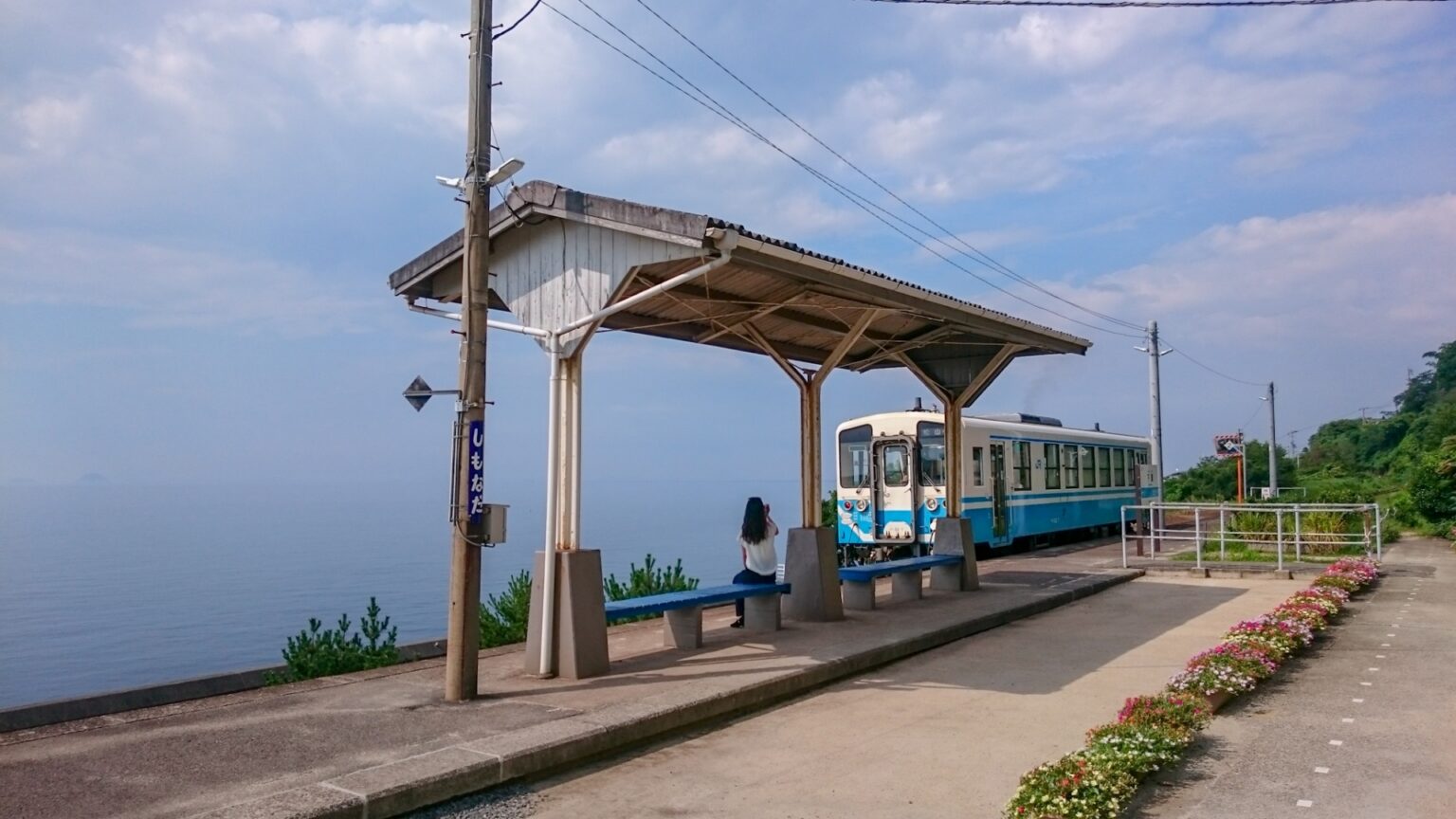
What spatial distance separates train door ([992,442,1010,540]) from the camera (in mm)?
21703


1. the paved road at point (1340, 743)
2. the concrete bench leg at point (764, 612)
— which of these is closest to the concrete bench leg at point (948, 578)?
the concrete bench leg at point (764, 612)

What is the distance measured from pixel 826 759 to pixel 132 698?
4983mm

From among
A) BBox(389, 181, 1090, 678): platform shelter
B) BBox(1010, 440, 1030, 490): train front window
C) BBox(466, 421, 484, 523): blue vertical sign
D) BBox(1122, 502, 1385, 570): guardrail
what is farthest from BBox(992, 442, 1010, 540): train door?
BBox(466, 421, 484, 523): blue vertical sign

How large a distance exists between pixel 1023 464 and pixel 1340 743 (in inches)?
642

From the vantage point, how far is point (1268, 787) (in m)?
5.78

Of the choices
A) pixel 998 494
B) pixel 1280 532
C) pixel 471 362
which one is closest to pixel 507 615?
pixel 471 362

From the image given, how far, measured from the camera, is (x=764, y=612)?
10.8 m

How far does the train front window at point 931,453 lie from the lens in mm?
19922

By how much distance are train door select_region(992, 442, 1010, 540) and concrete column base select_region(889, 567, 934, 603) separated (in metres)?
8.65

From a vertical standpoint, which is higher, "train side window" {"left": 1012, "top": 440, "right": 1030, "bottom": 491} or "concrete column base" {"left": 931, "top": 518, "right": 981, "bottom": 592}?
"train side window" {"left": 1012, "top": 440, "right": 1030, "bottom": 491}

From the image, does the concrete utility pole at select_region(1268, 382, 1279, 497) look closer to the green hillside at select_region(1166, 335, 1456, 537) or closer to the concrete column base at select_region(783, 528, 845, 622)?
the green hillside at select_region(1166, 335, 1456, 537)

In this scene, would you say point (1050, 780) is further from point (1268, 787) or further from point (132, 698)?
point (132, 698)

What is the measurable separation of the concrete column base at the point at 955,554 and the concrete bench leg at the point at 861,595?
2095mm

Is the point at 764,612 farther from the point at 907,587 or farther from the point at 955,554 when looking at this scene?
the point at 955,554
